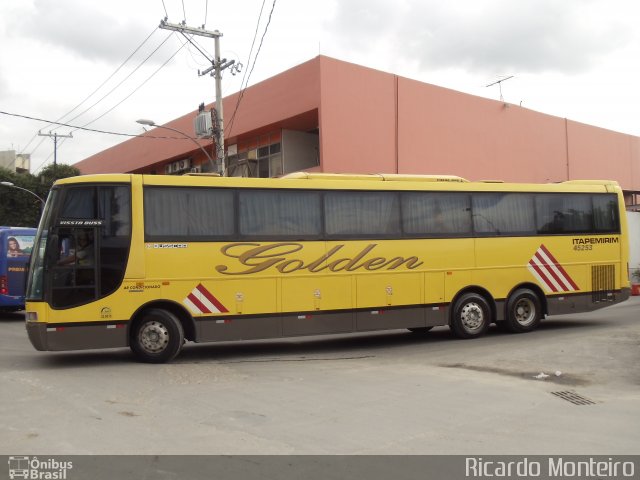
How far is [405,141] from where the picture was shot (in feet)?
75.5

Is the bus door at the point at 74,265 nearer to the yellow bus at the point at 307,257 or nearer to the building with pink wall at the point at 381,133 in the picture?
the yellow bus at the point at 307,257

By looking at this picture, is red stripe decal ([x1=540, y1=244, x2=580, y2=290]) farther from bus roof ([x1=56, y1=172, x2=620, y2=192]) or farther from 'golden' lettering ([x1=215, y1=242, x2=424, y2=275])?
'golden' lettering ([x1=215, y1=242, x2=424, y2=275])

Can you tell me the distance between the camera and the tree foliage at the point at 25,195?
44219 millimetres

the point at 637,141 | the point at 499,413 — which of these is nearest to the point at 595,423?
the point at 499,413

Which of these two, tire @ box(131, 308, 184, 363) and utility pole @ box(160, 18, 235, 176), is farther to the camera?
utility pole @ box(160, 18, 235, 176)

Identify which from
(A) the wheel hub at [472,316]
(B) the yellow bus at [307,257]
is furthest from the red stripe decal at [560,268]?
(A) the wheel hub at [472,316]

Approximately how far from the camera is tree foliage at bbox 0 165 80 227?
44219 millimetres

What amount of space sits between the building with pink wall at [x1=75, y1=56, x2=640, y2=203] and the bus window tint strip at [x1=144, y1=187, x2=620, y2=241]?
29.3 ft

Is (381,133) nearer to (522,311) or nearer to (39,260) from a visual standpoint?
(522,311)

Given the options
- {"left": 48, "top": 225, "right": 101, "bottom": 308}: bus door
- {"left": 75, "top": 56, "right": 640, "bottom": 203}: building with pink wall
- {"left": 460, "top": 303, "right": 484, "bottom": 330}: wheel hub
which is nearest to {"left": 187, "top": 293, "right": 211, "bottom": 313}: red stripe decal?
{"left": 48, "top": 225, "right": 101, "bottom": 308}: bus door

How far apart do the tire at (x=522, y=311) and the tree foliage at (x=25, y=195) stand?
1503 inches

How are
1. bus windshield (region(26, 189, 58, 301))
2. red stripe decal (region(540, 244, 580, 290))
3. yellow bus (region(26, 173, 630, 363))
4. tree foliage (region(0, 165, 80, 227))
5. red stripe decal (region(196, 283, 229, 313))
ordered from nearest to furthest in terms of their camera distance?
bus windshield (region(26, 189, 58, 301))
yellow bus (region(26, 173, 630, 363))
red stripe decal (region(196, 283, 229, 313))
red stripe decal (region(540, 244, 580, 290))
tree foliage (region(0, 165, 80, 227))

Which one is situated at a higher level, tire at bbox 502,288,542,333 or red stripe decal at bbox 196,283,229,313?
red stripe decal at bbox 196,283,229,313

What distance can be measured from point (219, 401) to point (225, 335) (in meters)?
3.15
